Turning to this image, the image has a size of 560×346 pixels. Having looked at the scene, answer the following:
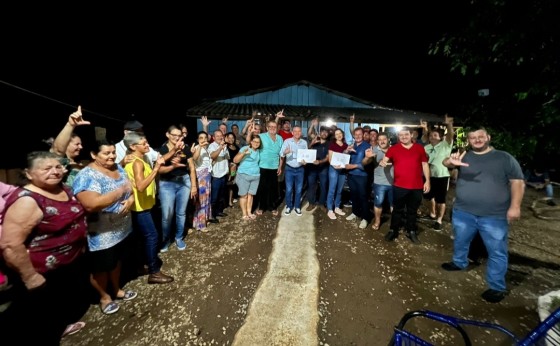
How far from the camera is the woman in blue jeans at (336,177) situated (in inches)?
226

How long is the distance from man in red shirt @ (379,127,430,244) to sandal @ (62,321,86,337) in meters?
4.77

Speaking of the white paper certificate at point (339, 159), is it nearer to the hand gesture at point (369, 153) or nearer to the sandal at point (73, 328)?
the hand gesture at point (369, 153)

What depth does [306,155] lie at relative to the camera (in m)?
5.82

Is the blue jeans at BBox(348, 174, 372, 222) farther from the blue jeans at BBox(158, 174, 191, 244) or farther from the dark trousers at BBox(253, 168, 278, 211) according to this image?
the blue jeans at BBox(158, 174, 191, 244)

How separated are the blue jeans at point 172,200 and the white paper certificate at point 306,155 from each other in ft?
8.66

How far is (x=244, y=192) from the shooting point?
5.71 meters

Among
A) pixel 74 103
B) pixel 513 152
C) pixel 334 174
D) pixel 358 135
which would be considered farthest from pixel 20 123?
pixel 513 152

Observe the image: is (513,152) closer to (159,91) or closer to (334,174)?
(334,174)

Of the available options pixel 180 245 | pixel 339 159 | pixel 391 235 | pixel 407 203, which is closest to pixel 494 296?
pixel 391 235

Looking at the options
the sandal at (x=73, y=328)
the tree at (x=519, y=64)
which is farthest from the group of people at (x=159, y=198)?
the tree at (x=519, y=64)

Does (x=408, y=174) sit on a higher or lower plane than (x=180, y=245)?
higher

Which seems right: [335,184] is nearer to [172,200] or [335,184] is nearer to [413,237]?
[413,237]

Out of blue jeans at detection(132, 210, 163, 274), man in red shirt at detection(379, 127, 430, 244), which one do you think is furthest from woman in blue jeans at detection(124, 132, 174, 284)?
man in red shirt at detection(379, 127, 430, 244)

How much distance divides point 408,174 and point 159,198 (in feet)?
14.4
